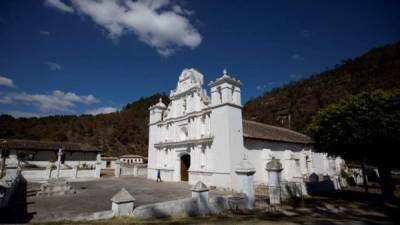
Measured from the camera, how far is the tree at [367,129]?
11.4 m

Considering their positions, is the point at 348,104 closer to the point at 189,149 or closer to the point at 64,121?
the point at 189,149

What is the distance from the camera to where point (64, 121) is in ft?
215

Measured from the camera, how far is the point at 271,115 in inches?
2768

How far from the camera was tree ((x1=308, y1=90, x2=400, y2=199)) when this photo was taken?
11.4m

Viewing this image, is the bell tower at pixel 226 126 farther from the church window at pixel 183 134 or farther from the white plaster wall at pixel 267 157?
the church window at pixel 183 134

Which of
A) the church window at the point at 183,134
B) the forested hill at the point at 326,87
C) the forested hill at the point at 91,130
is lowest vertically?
the church window at the point at 183,134

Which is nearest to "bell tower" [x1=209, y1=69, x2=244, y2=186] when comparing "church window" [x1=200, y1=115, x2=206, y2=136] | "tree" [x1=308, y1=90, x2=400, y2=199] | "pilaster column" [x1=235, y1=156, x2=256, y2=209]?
"church window" [x1=200, y1=115, x2=206, y2=136]

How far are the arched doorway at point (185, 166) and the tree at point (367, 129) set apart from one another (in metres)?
11.4

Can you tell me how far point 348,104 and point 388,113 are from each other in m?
1.90

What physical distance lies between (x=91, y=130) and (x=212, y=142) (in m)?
52.6

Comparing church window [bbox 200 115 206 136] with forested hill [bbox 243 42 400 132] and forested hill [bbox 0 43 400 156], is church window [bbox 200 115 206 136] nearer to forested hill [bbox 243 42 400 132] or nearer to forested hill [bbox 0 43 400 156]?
A: forested hill [bbox 0 43 400 156]

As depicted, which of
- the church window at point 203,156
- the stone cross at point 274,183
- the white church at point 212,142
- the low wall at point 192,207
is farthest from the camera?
the church window at point 203,156

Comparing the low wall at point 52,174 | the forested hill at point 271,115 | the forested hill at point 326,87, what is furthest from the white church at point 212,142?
the forested hill at point 326,87

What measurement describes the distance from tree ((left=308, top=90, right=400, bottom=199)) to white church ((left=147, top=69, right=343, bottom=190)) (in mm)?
3664
